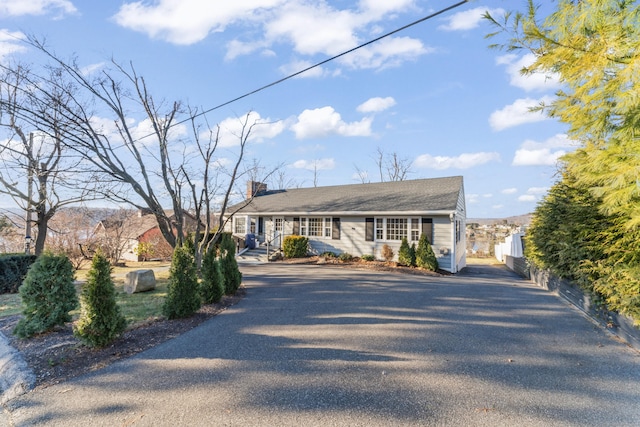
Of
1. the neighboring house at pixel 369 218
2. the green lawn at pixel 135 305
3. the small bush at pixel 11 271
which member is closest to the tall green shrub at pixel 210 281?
the green lawn at pixel 135 305

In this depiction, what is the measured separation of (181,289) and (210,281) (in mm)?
1250

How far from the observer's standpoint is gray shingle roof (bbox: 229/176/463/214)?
50.9 feet

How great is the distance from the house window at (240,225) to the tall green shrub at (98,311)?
1677cm

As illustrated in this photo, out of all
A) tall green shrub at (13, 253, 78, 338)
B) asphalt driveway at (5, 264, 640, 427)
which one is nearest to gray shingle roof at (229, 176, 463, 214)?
tall green shrub at (13, 253, 78, 338)

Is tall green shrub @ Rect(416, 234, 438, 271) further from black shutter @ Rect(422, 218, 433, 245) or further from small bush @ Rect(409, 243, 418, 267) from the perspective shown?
black shutter @ Rect(422, 218, 433, 245)

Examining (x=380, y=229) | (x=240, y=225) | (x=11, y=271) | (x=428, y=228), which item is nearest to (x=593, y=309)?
(x=428, y=228)

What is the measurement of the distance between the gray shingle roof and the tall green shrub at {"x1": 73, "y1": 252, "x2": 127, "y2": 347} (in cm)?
857

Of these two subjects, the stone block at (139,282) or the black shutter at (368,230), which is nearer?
the stone block at (139,282)

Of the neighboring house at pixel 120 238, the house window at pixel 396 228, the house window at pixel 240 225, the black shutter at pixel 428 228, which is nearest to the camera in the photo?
the black shutter at pixel 428 228

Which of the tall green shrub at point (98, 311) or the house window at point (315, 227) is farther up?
the house window at point (315, 227)

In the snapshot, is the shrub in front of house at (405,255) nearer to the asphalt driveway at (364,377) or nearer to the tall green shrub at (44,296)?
the asphalt driveway at (364,377)

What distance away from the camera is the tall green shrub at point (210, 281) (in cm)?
727

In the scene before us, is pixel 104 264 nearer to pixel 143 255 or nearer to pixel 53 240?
pixel 53 240

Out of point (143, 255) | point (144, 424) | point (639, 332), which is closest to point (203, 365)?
point (144, 424)
